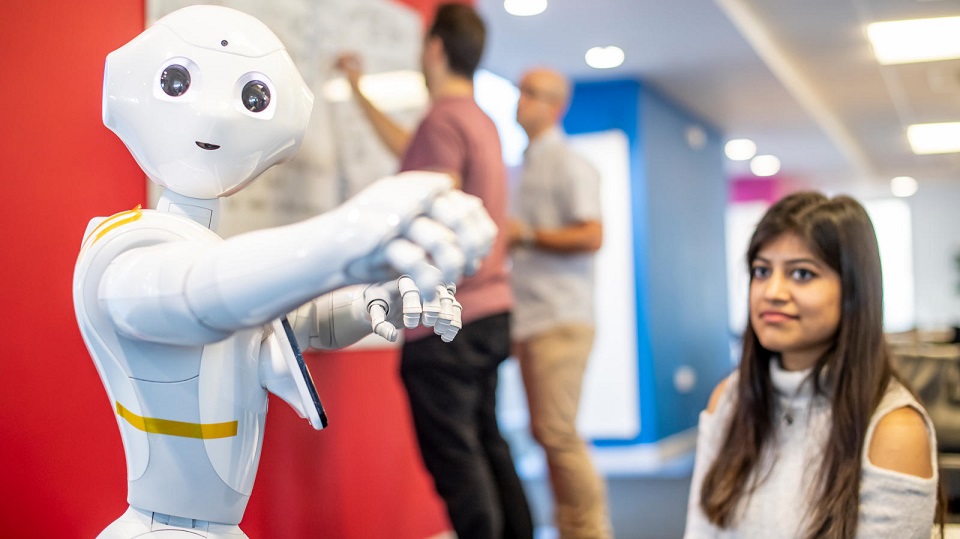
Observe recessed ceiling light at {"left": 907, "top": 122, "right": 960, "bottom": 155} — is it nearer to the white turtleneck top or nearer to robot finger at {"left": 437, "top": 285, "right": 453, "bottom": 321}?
the white turtleneck top

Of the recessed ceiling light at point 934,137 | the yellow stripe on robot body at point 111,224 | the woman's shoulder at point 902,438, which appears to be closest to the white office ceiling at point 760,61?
the recessed ceiling light at point 934,137

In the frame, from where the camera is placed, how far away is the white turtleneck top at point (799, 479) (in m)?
1.50

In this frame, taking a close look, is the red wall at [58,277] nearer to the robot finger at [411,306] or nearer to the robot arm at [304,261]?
the robot arm at [304,261]

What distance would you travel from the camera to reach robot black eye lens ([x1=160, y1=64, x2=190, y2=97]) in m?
0.97

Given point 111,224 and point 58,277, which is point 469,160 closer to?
point 58,277

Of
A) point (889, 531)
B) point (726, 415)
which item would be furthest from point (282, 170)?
point (889, 531)

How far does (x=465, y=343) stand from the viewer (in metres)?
2.17

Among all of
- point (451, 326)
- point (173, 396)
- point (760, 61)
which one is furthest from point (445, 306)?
point (760, 61)

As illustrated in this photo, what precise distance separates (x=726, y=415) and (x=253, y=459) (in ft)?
3.34

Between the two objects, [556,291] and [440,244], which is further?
[556,291]

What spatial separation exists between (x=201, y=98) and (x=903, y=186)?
42.8 feet

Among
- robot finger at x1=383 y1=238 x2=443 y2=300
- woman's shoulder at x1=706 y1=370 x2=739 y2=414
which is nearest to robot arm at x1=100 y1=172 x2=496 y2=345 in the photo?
robot finger at x1=383 y1=238 x2=443 y2=300

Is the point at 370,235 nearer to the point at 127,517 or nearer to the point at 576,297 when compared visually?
the point at 127,517

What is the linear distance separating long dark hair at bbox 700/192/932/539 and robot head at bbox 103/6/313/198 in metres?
1.03
